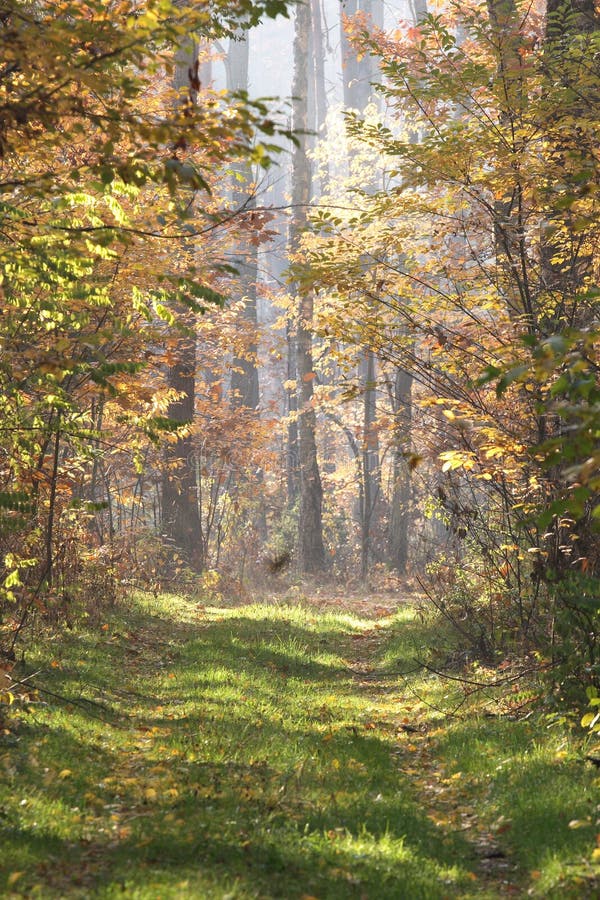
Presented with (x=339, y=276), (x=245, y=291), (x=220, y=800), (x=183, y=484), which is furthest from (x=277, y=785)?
(x=245, y=291)

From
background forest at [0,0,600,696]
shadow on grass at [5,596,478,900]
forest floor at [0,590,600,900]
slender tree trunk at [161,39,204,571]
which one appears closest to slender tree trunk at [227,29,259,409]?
slender tree trunk at [161,39,204,571]

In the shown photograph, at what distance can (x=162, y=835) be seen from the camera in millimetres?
4656

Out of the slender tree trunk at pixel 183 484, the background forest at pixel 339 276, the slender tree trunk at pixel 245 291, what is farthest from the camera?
the slender tree trunk at pixel 245 291

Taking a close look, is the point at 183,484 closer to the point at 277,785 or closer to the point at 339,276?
the point at 339,276

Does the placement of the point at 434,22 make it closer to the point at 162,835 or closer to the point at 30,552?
the point at 30,552

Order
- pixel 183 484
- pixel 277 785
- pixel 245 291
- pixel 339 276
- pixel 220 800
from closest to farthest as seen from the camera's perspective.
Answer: pixel 220 800
pixel 277 785
pixel 339 276
pixel 183 484
pixel 245 291

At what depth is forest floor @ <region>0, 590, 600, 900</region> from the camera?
4316 millimetres

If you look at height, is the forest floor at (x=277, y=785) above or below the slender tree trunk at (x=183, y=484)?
below

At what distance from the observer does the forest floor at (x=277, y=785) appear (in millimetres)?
4316

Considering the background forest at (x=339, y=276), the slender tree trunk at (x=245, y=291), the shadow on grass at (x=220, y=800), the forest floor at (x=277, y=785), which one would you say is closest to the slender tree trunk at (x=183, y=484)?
the background forest at (x=339, y=276)

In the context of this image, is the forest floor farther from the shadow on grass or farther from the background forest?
the background forest

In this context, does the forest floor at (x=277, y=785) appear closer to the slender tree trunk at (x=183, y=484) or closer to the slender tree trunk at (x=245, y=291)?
the slender tree trunk at (x=183, y=484)

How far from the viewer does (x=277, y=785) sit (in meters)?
5.73

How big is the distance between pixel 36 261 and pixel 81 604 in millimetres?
6999
